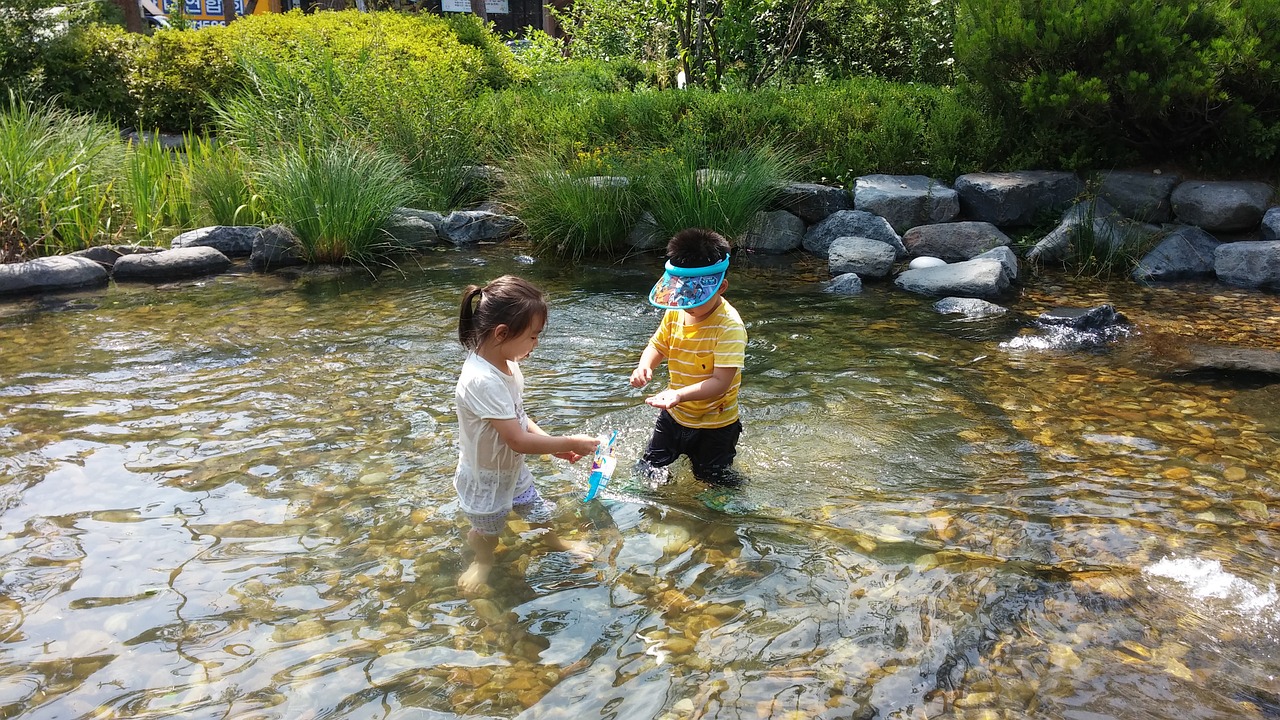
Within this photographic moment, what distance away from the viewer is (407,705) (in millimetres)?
2801

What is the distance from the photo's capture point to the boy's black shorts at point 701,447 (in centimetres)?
420

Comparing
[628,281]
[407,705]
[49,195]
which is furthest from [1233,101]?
[49,195]

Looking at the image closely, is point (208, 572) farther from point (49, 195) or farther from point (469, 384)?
point (49, 195)

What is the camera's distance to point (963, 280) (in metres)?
7.93

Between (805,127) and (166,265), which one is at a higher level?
(805,127)

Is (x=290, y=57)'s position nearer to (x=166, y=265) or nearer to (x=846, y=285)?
(x=166, y=265)

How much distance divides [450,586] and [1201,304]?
672 cm

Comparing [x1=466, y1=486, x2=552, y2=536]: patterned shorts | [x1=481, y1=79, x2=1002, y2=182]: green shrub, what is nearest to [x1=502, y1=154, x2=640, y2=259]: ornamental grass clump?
[x1=481, y1=79, x2=1002, y2=182]: green shrub

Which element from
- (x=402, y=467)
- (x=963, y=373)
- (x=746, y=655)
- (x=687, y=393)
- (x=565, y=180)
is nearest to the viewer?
(x=746, y=655)

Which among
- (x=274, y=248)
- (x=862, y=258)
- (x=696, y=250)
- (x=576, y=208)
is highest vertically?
(x=696, y=250)

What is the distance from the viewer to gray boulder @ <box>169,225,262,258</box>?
894 centimetres

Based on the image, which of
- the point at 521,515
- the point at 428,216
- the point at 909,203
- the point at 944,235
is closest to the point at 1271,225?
the point at 944,235

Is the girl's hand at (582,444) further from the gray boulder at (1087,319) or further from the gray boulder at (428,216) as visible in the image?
the gray boulder at (428,216)

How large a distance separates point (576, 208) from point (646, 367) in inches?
213
